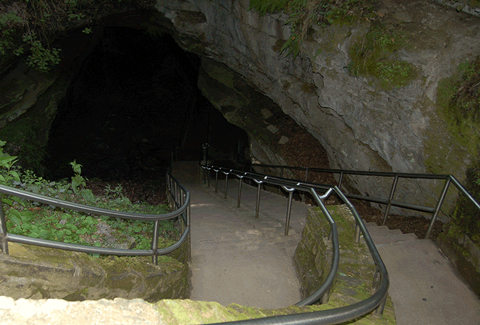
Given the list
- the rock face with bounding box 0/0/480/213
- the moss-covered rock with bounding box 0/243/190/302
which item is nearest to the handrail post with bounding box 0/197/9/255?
the moss-covered rock with bounding box 0/243/190/302

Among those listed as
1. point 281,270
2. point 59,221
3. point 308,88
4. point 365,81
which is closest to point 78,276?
point 59,221

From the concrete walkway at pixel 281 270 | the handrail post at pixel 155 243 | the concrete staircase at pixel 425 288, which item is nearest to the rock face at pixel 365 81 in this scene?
the concrete walkway at pixel 281 270

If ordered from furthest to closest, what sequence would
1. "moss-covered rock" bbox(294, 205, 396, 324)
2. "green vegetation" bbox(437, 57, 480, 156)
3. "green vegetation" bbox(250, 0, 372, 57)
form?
"green vegetation" bbox(250, 0, 372, 57) < "green vegetation" bbox(437, 57, 480, 156) < "moss-covered rock" bbox(294, 205, 396, 324)

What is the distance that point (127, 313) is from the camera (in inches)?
52.6

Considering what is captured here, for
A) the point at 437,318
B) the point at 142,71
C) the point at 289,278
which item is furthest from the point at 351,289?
the point at 142,71

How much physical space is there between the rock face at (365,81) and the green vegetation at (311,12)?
0.17 m

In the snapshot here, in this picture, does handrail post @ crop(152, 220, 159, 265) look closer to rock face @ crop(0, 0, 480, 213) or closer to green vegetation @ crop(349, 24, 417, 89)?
rock face @ crop(0, 0, 480, 213)

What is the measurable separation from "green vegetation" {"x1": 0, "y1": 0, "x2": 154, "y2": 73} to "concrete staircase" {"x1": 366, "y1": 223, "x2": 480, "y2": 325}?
9.29 metres

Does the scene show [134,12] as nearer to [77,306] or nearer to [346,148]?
[346,148]

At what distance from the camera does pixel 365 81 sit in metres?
5.18

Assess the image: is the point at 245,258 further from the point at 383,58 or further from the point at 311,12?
the point at 311,12

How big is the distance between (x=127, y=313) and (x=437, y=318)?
2.46m

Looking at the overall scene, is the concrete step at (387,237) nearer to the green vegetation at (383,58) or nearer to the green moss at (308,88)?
the green vegetation at (383,58)

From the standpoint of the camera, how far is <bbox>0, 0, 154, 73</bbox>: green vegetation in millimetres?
6867
